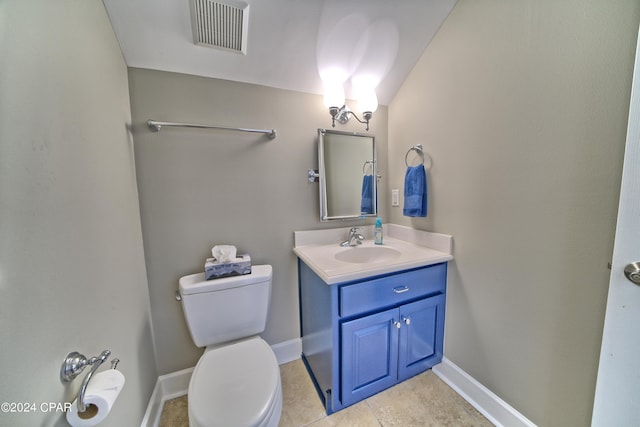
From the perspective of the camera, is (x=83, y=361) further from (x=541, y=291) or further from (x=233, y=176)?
(x=541, y=291)

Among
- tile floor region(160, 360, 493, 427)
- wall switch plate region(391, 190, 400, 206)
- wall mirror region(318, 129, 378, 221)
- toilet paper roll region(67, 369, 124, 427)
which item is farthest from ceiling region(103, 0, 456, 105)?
tile floor region(160, 360, 493, 427)

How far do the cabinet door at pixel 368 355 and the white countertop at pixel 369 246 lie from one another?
0.26 m

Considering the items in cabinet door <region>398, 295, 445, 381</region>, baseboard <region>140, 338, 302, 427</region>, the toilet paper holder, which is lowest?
baseboard <region>140, 338, 302, 427</region>

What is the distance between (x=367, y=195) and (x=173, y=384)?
5.77ft

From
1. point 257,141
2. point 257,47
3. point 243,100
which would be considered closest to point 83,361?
point 257,141

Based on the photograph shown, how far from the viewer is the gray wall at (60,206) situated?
0.44 metres

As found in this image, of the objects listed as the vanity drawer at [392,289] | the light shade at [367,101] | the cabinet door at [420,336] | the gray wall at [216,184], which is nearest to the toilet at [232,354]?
the gray wall at [216,184]

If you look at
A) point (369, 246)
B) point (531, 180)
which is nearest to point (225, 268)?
point (369, 246)

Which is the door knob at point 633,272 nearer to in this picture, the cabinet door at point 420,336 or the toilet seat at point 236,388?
the cabinet door at point 420,336

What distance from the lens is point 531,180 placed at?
918 mm

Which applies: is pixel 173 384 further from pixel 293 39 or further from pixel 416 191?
pixel 293 39

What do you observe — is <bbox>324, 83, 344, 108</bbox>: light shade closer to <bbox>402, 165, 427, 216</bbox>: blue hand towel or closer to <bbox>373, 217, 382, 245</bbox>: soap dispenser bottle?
→ <bbox>402, 165, 427, 216</bbox>: blue hand towel

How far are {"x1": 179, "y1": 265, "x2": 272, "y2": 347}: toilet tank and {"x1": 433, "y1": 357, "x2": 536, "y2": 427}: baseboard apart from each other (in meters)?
1.18

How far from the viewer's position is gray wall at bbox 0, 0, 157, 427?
17.5 inches
